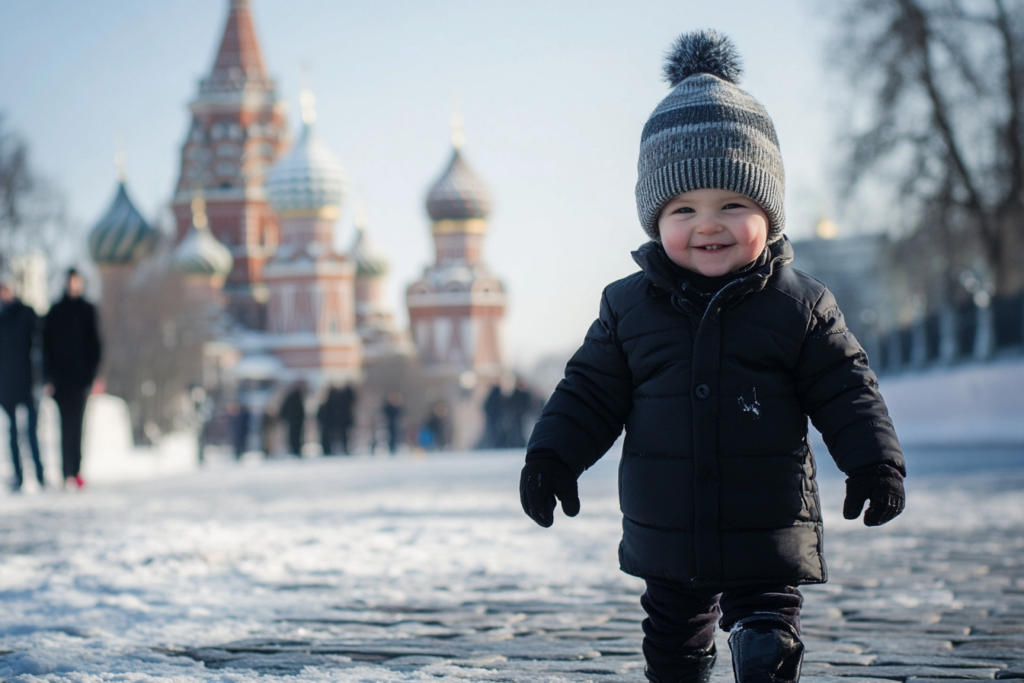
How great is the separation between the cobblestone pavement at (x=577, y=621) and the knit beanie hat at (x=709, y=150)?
1047mm

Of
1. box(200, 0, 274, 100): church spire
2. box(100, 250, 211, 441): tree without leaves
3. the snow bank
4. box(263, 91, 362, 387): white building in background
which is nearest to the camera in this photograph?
the snow bank

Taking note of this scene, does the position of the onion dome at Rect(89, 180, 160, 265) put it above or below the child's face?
above

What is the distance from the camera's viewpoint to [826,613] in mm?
4449

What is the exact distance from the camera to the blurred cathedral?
250ft

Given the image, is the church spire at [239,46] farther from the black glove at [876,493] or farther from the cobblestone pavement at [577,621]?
the black glove at [876,493]

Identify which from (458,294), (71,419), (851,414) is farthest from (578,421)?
(458,294)

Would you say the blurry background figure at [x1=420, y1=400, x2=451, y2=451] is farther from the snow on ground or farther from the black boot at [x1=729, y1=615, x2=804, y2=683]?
the black boot at [x1=729, y1=615, x2=804, y2=683]

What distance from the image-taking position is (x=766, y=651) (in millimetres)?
2822

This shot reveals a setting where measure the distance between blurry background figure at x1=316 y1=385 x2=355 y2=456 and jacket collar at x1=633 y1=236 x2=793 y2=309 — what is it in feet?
87.6

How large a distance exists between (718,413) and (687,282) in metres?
0.28

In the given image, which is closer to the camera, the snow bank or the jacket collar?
the jacket collar

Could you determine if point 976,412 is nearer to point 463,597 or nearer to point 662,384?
point 463,597

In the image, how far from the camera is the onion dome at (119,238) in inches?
3014

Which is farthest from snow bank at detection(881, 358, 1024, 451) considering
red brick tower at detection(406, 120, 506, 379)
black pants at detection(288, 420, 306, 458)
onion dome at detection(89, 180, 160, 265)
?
red brick tower at detection(406, 120, 506, 379)
